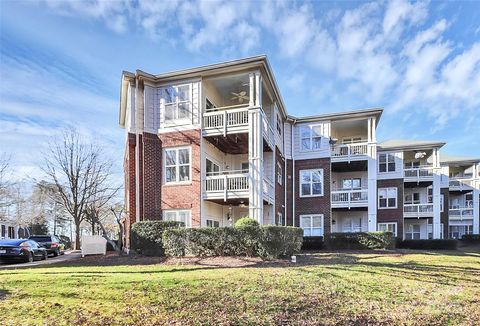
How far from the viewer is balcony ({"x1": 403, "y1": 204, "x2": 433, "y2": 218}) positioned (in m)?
28.8

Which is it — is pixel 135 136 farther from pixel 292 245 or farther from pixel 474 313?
pixel 474 313

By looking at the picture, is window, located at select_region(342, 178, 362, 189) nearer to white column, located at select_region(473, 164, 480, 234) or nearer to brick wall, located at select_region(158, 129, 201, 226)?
brick wall, located at select_region(158, 129, 201, 226)

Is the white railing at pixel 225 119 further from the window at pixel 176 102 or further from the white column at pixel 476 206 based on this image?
the white column at pixel 476 206

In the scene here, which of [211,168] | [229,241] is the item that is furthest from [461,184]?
[229,241]

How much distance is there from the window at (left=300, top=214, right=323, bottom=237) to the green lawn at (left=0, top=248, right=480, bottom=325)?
1420cm

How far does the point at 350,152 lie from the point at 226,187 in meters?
12.1

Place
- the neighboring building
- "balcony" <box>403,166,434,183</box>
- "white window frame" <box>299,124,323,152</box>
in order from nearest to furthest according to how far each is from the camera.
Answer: the neighboring building
"white window frame" <box>299,124,323,152</box>
"balcony" <box>403,166,434,183</box>

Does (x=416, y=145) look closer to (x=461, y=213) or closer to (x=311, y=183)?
(x=311, y=183)

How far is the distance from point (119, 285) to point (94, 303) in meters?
1.47

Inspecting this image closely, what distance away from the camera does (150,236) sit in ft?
46.5

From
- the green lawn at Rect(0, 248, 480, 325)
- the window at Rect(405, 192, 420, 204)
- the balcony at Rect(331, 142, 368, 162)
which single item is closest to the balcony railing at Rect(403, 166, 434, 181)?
the window at Rect(405, 192, 420, 204)

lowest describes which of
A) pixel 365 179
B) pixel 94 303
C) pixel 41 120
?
pixel 94 303

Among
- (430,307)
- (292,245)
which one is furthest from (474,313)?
(292,245)

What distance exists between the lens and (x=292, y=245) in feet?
46.6
